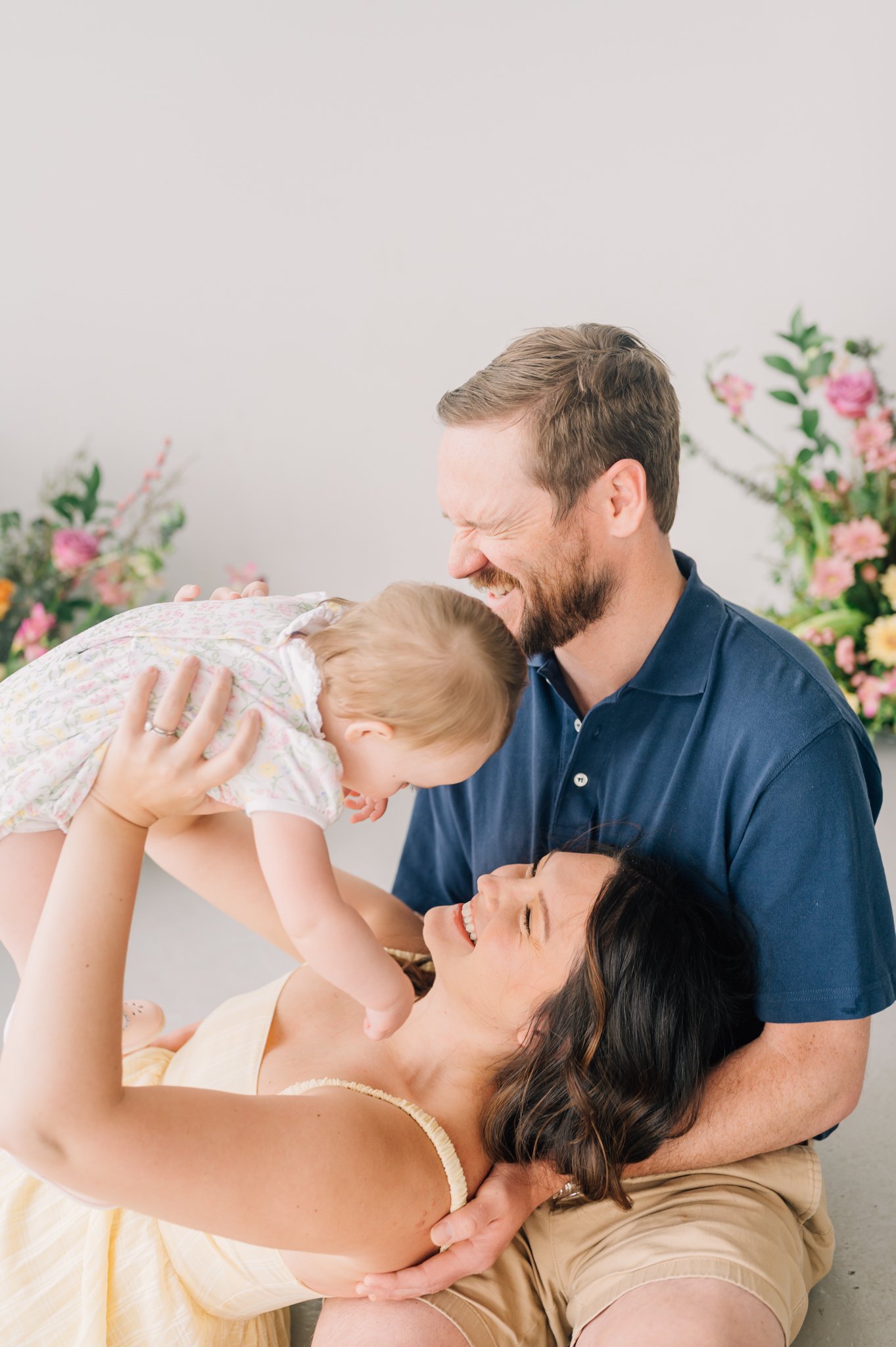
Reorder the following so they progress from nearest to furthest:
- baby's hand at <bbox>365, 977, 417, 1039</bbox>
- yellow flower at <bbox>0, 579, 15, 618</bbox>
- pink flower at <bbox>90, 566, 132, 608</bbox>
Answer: baby's hand at <bbox>365, 977, 417, 1039</bbox> → yellow flower at <bbox>0, 579, 15, 618</bbox> → pink flower at <bbox>90, 566, 132, 608</bbox>

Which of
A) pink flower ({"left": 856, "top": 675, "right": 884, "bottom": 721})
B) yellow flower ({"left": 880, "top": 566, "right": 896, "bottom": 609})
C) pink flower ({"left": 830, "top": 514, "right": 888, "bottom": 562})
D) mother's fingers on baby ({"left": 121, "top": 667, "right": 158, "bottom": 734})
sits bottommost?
pink flower ({"left": 856, "top": 675, "right": 884, "bottom": 721})

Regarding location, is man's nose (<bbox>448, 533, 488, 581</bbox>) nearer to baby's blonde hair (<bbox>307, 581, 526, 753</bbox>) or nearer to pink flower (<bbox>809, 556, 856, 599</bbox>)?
baby's blonde hair (<bbox>307, 581, 526, 753</bbox>)

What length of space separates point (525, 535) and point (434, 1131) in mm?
923

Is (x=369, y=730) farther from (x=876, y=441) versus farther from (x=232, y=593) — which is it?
(x=876, y=441)

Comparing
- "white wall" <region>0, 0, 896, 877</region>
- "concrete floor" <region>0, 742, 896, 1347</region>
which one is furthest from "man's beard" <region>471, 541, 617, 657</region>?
"white wall" <region>0, 0, 896, 877</region>

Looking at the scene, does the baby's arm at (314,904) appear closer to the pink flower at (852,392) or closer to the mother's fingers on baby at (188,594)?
the mother's fingers on baby at (188,594)

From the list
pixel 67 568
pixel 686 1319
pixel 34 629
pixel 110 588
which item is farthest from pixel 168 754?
pixel 110 588

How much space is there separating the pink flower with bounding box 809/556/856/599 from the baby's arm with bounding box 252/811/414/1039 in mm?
2846

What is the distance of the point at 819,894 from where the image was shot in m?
1.58

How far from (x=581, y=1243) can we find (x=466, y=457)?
4.10ft

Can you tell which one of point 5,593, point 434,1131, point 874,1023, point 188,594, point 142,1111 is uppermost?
point 188,594

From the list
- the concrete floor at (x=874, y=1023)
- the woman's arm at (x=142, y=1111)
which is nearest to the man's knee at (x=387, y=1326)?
the woman's arm at (x=142, y=1111)

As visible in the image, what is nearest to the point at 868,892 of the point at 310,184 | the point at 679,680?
the point at 679,680

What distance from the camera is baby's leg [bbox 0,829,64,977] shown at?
4.58ft
